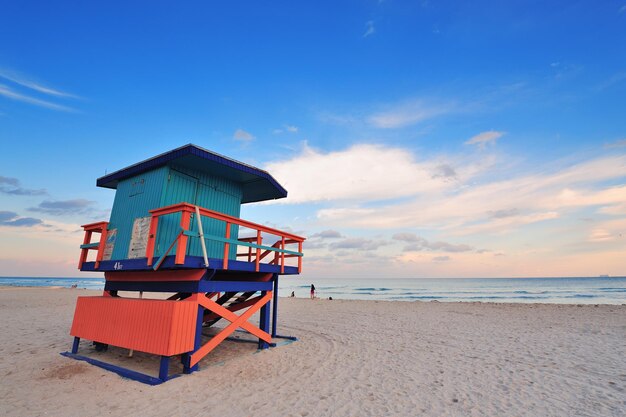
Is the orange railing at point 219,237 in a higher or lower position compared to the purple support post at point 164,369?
higher

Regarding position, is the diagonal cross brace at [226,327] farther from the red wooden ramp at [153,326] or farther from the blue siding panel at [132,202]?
the blue siding panel at [132,202]

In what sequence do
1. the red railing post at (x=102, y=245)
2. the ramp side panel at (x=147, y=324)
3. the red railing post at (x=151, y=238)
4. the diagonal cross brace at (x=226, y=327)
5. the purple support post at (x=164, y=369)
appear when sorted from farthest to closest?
1. the red railing post at (x=102, y=245)
2. the diagonal cross brace at (x=226, y=327)
3. the red railing post at (x=151, y=238)
4. the purple support post at (x=164, y=369)
5. the ramp side panel at (x=147, y=324)

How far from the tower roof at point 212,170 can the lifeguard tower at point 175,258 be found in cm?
3

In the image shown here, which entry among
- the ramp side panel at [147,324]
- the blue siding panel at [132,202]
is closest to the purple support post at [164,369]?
the ramp side panel at [147,324]

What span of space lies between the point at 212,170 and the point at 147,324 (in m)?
4.43

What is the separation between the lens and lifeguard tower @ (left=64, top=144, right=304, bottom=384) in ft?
21.1

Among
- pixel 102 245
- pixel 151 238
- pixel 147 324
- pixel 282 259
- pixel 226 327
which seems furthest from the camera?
pixel 282 259

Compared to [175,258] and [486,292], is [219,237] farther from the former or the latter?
[486,292]

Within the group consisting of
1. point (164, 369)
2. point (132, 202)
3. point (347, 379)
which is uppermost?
point (132, 202)

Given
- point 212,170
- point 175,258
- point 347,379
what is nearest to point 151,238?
point 175,258

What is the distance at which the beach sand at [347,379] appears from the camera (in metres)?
5.18

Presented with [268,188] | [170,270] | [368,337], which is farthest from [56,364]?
[368,337]

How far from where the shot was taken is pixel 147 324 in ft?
21.4

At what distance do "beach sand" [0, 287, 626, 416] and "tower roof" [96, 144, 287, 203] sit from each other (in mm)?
5071
